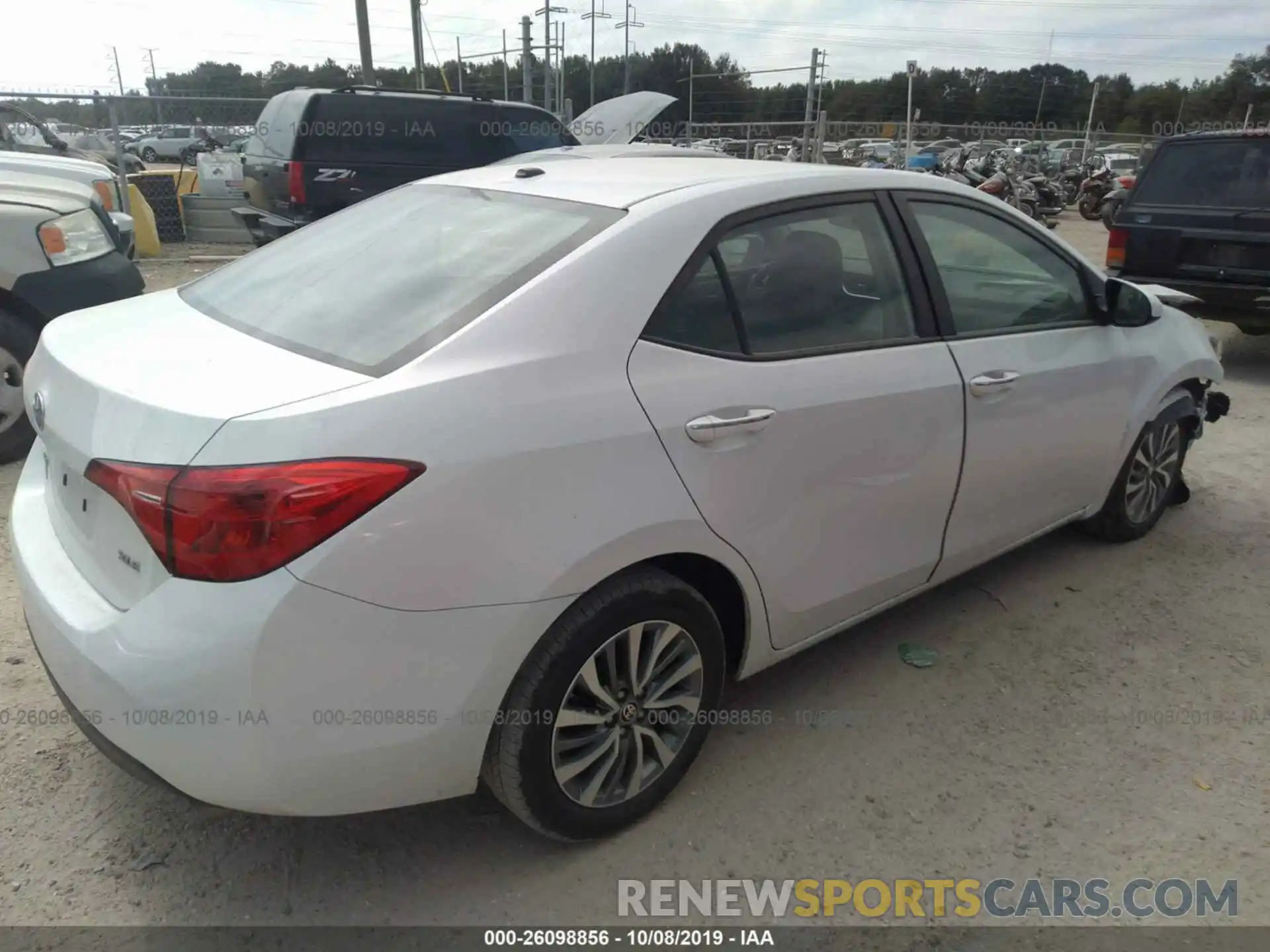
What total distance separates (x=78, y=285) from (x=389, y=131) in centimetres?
622

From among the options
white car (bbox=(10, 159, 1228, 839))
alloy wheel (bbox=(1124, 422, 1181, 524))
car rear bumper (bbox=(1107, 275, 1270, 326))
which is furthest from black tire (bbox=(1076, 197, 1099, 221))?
white car (bbox=(10, 159, 1228, 839))

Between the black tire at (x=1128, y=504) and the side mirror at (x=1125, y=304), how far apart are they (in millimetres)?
538

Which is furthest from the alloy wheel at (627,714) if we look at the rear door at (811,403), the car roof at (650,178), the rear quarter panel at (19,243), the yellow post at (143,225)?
the yellow post at (143,225)

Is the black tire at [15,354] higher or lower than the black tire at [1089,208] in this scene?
higher

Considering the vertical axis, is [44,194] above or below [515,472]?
above

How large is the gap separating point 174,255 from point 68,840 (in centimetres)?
1162

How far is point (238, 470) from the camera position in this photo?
1.74 metres

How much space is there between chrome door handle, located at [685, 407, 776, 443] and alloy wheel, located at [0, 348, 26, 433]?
161 inches

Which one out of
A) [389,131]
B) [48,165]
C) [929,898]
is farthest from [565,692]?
[389,131]

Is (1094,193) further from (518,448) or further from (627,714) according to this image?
(518,448)

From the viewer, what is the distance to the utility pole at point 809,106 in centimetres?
1936

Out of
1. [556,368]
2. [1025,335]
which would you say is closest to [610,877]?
[556,368]

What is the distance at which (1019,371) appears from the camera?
10.3 ft

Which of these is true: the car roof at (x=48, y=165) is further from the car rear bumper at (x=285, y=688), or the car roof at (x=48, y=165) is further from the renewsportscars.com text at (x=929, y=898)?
the renewsportscars.com text at (x=929, y=898)
